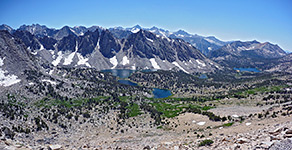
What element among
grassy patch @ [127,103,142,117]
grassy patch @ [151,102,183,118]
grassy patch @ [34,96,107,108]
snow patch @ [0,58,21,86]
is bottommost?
grassy patch @ [151,102,183,118]

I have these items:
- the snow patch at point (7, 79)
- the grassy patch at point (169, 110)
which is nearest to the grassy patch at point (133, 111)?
the grassy patch at point (169, 110)

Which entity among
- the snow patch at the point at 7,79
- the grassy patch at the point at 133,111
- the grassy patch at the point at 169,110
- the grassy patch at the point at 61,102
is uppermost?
the snow patch at the point at 7,79

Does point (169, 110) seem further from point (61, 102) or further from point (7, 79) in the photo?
point (7, 79)

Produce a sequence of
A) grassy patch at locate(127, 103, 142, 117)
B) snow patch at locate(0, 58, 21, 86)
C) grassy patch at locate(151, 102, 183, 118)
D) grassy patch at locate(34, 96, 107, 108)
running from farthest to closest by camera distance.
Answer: snow patch at locate(0, 58, 21, 86)
grassy patch at locate(127, 103, 142, 117)
grassy patch at locate(34, 96, 107, 108)
grassy patch at locate(151, 102, 183, 118)

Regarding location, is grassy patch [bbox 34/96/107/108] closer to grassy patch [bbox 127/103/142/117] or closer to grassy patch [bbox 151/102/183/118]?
grassy patch [bbox 127/103/142/117]

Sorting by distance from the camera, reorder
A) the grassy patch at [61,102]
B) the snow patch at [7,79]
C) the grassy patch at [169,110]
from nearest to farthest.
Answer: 1. the grassy patch at [169,110]
2. the grassy patch at [61,102]
3. the snow patch at [7,79]

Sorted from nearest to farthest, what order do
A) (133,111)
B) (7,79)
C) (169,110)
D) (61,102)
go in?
(133,111), (61,102), (7,79), (169,110)

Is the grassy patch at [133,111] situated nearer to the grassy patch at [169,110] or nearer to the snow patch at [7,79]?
the grassy patch at [169,110]

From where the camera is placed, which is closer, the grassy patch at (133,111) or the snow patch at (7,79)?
the grassy patch at (133,111)

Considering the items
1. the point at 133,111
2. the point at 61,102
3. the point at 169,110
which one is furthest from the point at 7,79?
the point at 169,110

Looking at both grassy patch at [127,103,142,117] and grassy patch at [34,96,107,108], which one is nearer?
grassy patch at [34,96,107,108]

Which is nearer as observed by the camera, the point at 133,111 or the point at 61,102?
the point at 133,111

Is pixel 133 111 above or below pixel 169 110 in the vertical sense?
above

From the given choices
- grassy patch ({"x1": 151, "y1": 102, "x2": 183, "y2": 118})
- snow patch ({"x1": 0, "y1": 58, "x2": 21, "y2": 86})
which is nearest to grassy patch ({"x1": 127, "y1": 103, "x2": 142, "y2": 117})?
grassy patch ({"x1": 151, "y1": 102, "x2": 183, "y2": 118})
